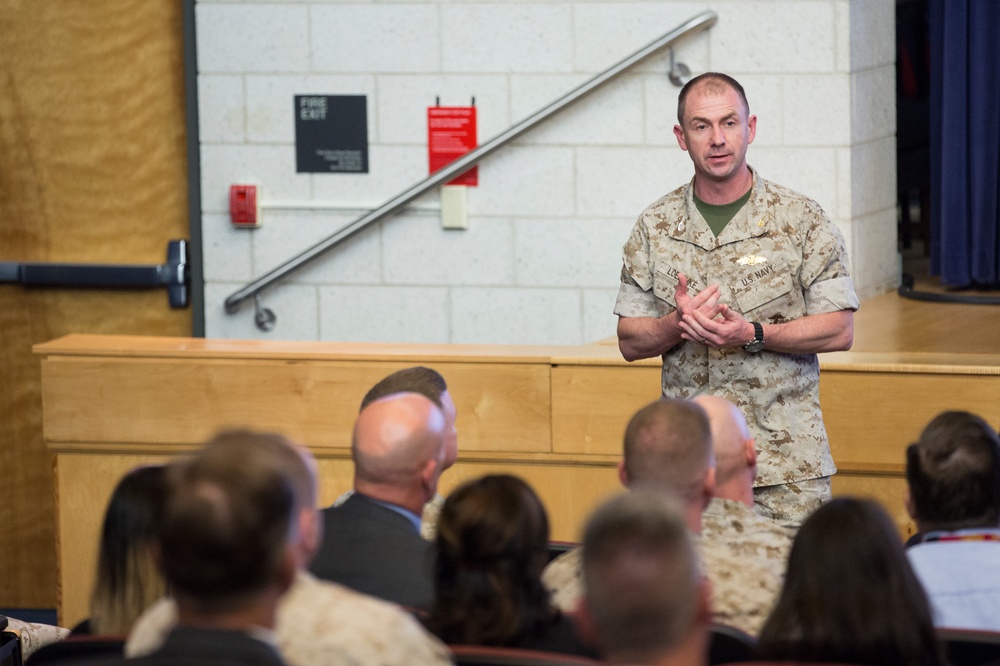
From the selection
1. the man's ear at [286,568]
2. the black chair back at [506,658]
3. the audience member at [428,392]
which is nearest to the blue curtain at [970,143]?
the audience member at [428,392]

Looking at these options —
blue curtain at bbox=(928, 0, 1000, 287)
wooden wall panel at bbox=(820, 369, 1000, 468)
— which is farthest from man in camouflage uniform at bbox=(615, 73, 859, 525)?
blue curtain at bbox=(928, 0, 1000, 287)

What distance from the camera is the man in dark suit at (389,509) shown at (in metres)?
2.16

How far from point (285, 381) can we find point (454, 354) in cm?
50

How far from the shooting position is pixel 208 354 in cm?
391

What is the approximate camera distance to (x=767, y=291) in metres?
2.99

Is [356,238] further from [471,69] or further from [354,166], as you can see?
[471,69]

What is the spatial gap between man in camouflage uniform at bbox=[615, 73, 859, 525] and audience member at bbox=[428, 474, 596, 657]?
1165 millimetres

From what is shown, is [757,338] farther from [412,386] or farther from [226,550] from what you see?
[226,550]

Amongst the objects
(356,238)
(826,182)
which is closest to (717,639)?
(826,182)

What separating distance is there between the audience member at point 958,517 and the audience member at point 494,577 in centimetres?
62

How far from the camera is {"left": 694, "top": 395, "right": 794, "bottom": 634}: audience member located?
77.5 inches

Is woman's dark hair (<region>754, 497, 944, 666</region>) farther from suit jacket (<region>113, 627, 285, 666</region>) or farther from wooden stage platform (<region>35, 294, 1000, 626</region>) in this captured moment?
wooden stage platform (<region>35, 294, 1000, 626</region>)

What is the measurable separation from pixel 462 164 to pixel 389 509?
2.63 meters

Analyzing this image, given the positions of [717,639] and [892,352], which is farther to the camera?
[892,352]
